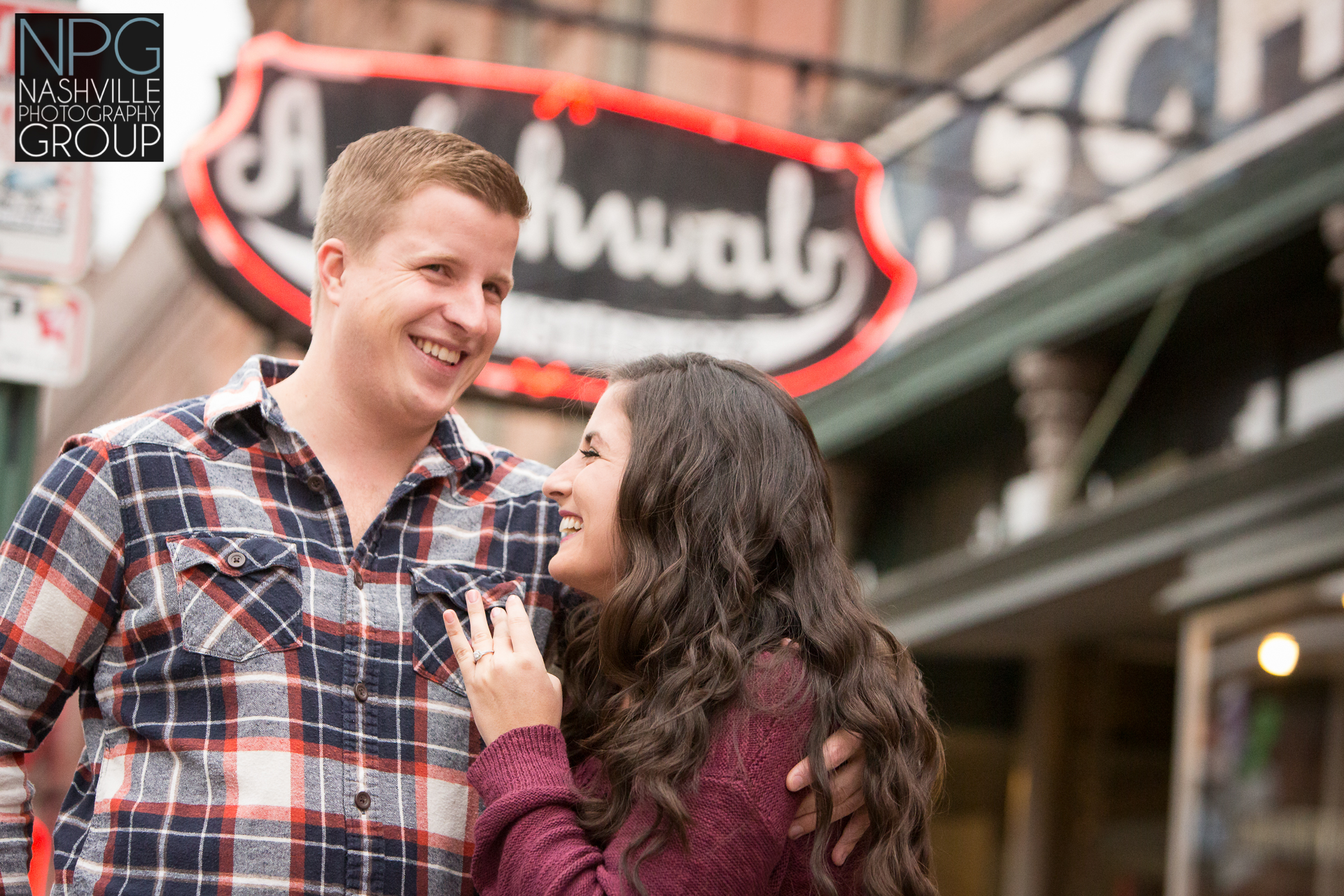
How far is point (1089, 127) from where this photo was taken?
25.4 ft

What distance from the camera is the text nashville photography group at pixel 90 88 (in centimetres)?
286

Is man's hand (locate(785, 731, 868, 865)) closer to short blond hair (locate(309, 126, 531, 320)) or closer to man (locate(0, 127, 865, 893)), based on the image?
man (locate(0, 127, 865, 893))

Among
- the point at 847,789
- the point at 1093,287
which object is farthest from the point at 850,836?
the point at 1093,287

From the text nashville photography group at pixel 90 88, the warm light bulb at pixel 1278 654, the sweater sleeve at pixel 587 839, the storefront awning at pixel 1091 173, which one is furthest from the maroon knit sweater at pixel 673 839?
the storefront awning at pixel 1091 173

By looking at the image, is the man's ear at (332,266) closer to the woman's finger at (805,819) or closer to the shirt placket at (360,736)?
the shirt placket at (360,736)

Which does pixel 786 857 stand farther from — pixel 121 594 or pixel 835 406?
pixel 835 406

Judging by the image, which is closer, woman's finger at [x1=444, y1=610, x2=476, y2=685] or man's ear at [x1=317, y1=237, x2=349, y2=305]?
woman's finger at [x1=444, y1=610, x2=476, y2=685]

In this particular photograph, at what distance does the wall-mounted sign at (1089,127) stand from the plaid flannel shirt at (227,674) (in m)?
5.17

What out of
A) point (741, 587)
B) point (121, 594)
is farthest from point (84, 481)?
point (741, 587)

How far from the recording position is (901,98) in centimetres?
1057

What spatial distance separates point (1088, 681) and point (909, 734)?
6.78m

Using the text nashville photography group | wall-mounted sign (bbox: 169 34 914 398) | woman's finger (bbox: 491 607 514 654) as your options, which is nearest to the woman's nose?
woman's finger (bbox: 491 607 514 654)

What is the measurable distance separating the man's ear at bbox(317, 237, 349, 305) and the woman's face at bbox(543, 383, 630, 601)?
516 millimetres

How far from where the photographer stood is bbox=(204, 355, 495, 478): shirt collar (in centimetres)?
278
